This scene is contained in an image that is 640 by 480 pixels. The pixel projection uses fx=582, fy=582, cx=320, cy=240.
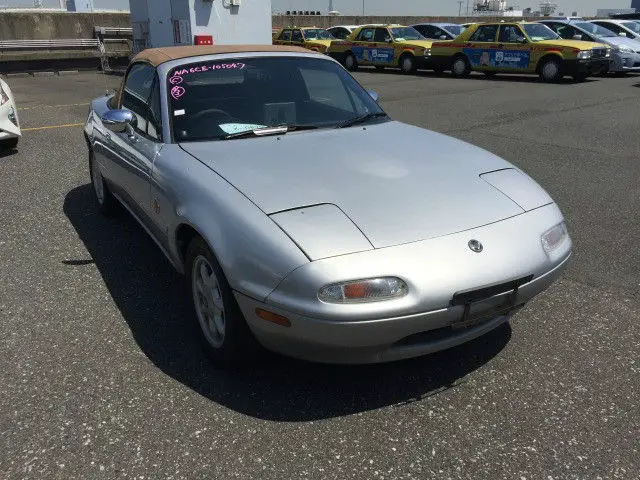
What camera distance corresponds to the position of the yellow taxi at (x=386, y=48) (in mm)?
18734

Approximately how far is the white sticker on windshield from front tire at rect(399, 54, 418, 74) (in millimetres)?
16508

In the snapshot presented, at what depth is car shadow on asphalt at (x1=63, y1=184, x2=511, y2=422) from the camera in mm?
2613

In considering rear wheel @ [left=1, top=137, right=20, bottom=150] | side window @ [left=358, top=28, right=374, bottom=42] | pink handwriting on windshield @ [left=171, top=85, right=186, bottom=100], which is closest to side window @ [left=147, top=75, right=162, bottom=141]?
pink handwriting on windshield @ [left=171, top=85, right=186, bottom=100]

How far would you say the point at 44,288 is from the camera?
3.72 meters

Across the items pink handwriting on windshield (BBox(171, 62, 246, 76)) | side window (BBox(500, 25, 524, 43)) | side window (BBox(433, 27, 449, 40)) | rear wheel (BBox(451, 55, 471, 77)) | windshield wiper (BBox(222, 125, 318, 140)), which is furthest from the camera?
side window (BBox(433, 27, 449, 40))

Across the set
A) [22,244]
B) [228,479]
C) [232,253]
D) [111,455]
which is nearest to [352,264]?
[232,253]

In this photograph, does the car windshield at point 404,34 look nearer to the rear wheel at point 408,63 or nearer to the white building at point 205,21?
the rear wheel at point 408,63

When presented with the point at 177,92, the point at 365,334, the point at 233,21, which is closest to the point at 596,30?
the point at 233,21

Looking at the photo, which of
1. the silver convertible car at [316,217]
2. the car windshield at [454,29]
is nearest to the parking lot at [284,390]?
the silver convertible car at [316,217]

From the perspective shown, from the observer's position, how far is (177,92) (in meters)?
3.53

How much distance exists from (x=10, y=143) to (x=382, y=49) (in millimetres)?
14421

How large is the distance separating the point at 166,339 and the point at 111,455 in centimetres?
89

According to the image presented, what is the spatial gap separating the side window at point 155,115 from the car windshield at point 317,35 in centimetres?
1947

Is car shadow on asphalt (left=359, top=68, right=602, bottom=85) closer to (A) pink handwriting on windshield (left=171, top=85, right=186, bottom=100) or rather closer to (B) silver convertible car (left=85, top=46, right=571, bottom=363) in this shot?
(B) silver convertible car (left=85, top=46, right=571, bottom=363)
